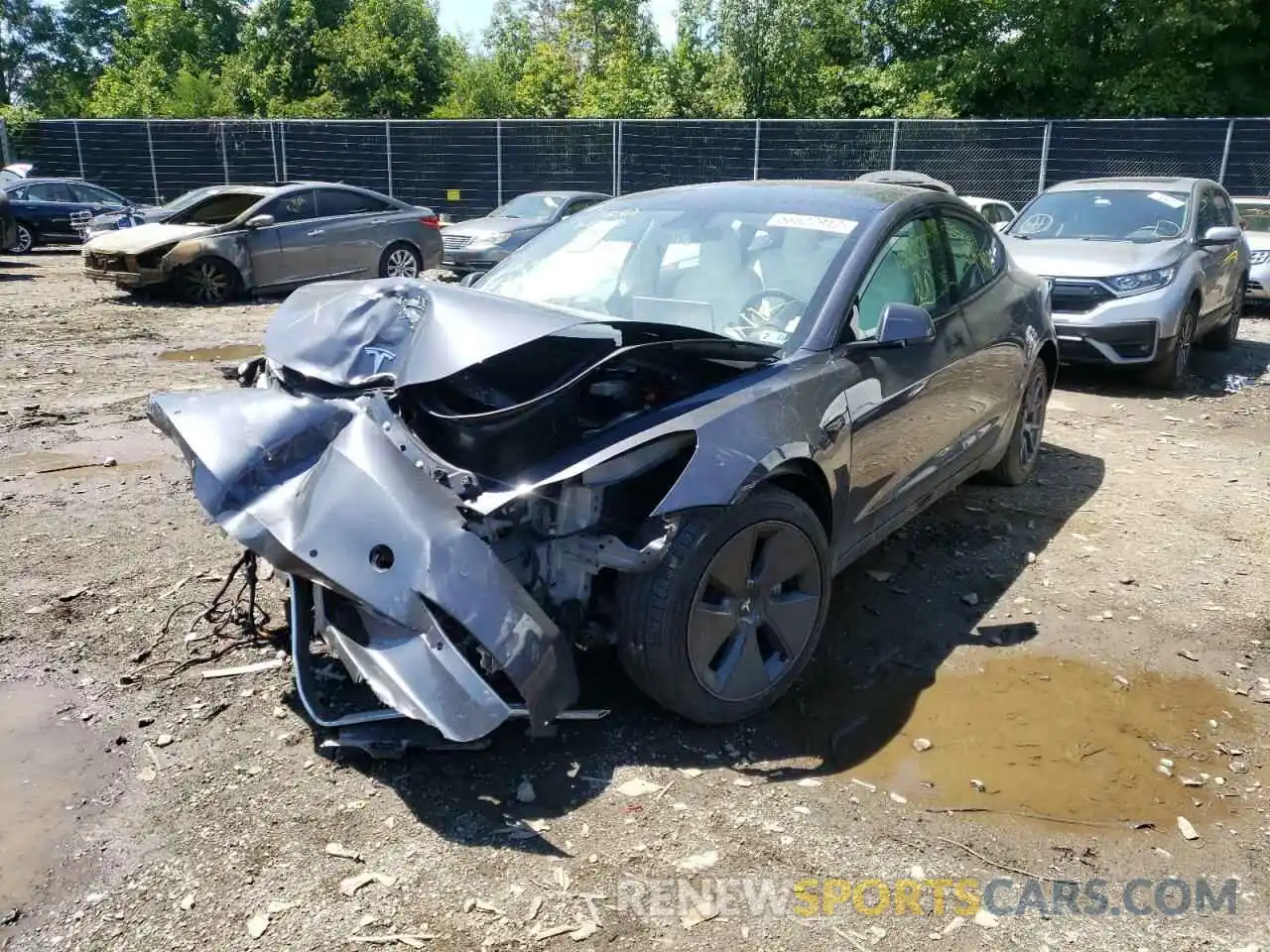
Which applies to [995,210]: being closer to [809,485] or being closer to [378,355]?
[809,485]

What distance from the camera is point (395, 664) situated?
9.14 feet

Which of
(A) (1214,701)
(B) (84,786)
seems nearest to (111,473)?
(B) (84,786)

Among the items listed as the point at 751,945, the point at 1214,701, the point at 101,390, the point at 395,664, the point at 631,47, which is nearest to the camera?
the point at 751,945

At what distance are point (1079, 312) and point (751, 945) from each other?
7.33 m

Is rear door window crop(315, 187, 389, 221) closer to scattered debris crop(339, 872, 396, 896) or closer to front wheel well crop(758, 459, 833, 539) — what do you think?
front wheel well crop(758, 459, 833, 539)

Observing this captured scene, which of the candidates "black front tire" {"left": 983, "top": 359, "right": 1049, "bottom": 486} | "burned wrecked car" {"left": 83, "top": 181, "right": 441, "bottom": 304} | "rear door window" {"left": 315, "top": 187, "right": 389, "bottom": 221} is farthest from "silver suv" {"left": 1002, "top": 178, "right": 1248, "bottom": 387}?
"rear door window" {"left": 315, "top": 187, "right": 389, "bottom": 221}

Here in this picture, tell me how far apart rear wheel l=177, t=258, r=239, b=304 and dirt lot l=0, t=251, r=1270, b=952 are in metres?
8.01

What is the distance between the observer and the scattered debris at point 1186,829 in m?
2.96

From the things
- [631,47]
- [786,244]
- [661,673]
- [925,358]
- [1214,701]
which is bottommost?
[1214,701]

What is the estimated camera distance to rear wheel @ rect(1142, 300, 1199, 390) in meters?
8.44

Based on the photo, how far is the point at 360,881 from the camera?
2.65m

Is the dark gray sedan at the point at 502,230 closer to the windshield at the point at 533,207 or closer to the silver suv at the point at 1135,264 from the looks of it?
the windshield at the point at 533,207

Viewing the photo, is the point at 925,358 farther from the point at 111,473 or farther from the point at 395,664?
the point at 111,473

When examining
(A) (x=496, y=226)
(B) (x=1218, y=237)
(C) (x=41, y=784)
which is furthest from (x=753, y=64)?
(C) (x=41, y=784)
